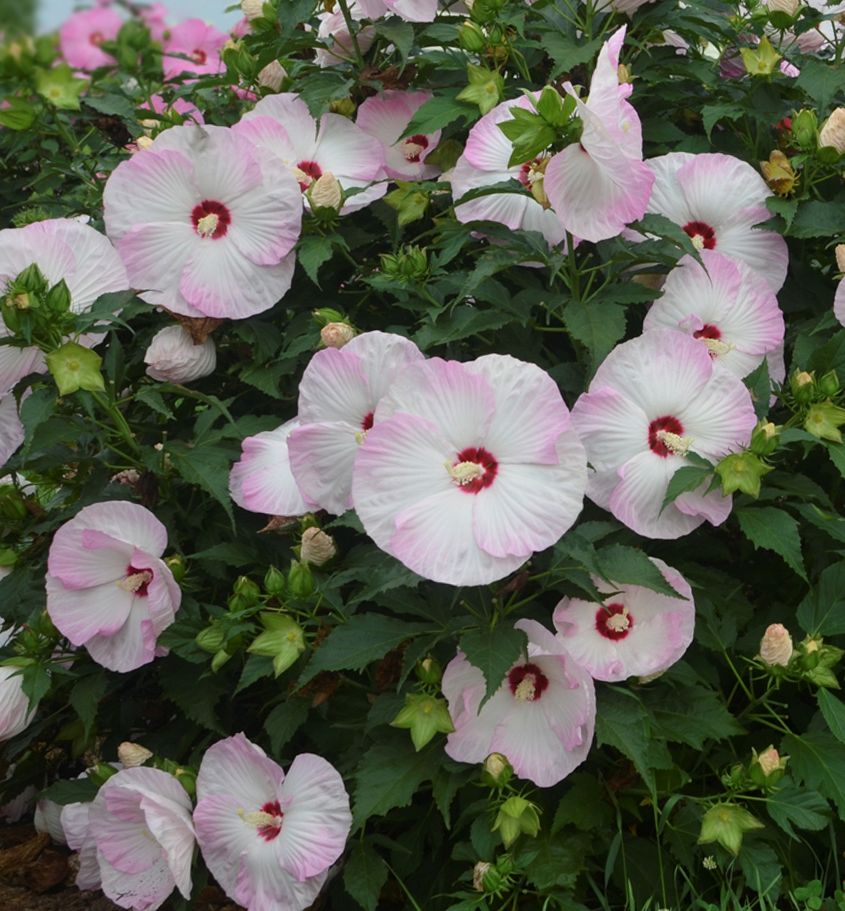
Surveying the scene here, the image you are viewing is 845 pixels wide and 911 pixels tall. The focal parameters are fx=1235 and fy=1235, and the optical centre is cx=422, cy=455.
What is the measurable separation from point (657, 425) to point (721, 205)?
0.52m

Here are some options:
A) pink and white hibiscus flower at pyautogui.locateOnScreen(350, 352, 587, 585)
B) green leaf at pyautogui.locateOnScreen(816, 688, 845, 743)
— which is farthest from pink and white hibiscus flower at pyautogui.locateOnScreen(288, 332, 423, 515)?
green leaf at pyautogui.locateOnScreen(816, 688, 845, 743)

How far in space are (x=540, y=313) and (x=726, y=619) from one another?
2.08 ft

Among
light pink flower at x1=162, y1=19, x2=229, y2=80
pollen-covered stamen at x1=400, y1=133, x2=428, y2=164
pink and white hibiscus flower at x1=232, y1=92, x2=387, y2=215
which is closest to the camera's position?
pink and white hibiscus flower at x1=232, y1=92, x2=387, y2=215

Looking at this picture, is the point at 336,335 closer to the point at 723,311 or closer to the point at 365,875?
the point at 723,311

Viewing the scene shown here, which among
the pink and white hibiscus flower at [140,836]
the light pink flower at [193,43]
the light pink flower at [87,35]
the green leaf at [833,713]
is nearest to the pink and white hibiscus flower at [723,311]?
the green leaf at [833,713]

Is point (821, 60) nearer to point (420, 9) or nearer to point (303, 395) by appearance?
point (420, 9)

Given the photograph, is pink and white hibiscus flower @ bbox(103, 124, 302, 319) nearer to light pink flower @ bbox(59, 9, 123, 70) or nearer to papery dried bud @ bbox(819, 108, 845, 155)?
papery dried bud @ bbox(819, 108, 845, 155)

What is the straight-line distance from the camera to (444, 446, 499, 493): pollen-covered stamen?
1.69 metres

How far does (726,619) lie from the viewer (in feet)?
Result: 6.68

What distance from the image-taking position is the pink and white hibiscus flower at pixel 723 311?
6.68 feet

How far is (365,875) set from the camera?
6.59 ft

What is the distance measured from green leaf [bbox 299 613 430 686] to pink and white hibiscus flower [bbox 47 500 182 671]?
316 millimetres

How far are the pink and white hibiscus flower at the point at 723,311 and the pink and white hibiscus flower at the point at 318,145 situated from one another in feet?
1.95

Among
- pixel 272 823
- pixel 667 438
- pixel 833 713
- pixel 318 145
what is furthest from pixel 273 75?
pixel 833 713
